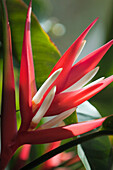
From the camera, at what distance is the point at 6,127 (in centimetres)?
39

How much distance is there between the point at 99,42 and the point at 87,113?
331 mm

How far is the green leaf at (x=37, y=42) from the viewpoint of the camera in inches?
22.5

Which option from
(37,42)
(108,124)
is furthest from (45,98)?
(37,42)

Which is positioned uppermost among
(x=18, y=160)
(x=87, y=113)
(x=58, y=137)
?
Answer: (x=58, y=137)

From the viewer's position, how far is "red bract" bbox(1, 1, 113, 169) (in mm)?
383

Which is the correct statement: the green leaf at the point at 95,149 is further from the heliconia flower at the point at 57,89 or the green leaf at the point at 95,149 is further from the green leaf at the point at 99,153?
the heliconia flower at the point at 57,89

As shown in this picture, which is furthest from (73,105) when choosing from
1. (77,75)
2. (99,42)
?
(99,42)

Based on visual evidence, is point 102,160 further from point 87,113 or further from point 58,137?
point 58,137

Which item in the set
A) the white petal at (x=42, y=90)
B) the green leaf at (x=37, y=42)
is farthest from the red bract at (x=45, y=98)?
the green leaf at (x=37, y=42)

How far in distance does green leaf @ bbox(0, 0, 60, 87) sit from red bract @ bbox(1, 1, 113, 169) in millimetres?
156

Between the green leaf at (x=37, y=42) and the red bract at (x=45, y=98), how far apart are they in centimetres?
16

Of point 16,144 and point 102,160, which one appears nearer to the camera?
point 16,144

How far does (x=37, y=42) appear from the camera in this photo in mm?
582

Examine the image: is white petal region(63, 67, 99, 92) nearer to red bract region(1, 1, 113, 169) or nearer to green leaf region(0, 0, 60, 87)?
red bract region(1, 1, 113, 169)
